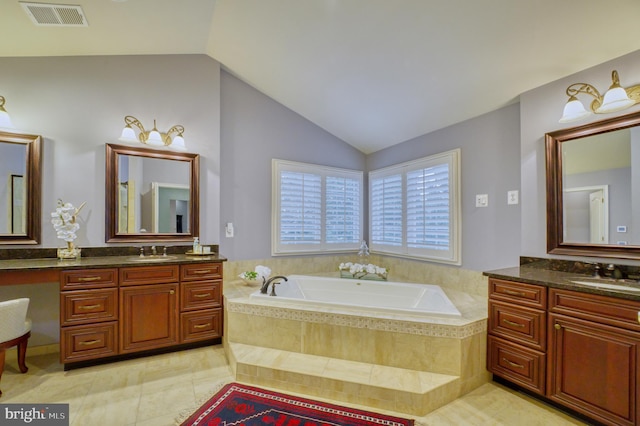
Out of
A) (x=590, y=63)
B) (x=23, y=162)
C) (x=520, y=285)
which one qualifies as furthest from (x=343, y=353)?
(x=23, y=162)

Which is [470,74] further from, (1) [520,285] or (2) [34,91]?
(2) [34,91]

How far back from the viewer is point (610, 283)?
74.4 inches

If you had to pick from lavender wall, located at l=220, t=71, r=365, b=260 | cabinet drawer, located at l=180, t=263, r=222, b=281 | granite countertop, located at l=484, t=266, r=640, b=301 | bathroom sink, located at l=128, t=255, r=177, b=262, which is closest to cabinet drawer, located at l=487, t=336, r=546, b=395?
granite countertop, located at l=484, t=266, r=640, b=301

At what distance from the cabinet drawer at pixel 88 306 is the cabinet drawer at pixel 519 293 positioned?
3132mm

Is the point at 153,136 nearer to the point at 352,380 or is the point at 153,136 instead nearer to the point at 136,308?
the point at 136,308

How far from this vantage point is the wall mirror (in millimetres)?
2031

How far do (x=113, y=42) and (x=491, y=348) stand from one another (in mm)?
4285

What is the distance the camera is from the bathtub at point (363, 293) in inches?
113

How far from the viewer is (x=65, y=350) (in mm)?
2348

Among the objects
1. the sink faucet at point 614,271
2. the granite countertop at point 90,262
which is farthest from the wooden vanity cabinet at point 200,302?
the sink faucet at point 614,271

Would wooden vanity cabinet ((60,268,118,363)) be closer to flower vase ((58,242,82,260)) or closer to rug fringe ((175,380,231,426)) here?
flower vase ((58,242,82,260))

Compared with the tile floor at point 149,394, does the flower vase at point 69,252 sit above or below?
above
